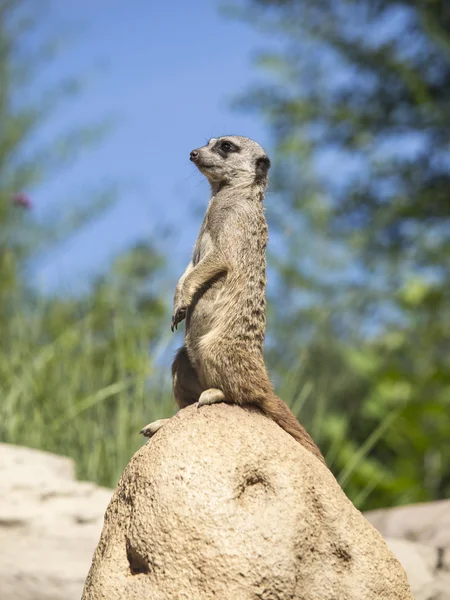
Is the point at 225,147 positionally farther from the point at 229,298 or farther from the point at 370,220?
the point at 370,220

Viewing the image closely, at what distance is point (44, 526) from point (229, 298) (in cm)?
203

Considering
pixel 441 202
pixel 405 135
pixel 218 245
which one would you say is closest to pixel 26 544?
pixel 218 245

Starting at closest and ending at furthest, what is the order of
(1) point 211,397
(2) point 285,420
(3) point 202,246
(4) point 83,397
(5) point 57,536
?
(1) point 211,397, (2) point 285,420, (3) point 202,246, (5) point 57,536, (4) point 83,397

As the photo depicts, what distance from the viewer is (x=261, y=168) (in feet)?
10.3

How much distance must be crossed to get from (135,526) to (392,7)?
28.3 ft

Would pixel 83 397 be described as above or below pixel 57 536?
above

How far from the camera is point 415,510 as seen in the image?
5.09 m

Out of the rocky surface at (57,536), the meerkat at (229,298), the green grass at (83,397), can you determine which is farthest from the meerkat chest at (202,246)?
the green grass at (83,397)

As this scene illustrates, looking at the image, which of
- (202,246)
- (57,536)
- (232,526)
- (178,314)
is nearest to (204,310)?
(178,314)

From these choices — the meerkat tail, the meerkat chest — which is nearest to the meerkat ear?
the meerkat chest

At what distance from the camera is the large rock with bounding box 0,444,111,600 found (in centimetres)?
385

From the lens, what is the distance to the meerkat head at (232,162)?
3.08m

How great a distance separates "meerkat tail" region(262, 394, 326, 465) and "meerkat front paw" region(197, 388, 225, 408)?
163 millimetres

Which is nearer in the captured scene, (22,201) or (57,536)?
(57,536)
